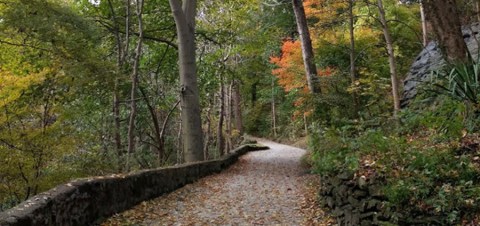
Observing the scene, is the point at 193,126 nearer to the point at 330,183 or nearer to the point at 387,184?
the point at 330,183

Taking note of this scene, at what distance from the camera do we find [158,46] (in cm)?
1644

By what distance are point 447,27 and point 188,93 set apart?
7.65m

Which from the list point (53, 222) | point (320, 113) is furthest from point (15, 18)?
point (320, 113)

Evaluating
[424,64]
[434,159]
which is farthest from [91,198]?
[424,64]

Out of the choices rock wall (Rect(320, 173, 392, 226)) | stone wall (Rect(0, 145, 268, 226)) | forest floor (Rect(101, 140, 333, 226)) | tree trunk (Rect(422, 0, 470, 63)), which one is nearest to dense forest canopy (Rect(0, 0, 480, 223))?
tree trunk (Rect(422, 0, 470, 63))

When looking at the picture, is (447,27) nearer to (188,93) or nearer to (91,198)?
(91,198)

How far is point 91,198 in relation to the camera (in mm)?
5660

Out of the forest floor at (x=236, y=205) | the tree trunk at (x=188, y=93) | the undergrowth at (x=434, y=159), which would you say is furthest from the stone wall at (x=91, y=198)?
the undergrowth at (x=434, y=159)

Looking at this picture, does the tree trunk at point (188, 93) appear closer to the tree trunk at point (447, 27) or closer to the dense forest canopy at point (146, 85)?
the dense forest canopy at point (146, 85)

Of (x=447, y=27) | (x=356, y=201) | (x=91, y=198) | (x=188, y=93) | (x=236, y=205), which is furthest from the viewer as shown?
(x=188, y=93)

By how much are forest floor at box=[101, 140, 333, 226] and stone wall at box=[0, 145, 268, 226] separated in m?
0.20

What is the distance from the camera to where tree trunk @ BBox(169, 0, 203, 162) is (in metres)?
11.9

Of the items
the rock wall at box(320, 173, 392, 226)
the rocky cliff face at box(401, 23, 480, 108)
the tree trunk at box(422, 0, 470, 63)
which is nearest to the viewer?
the rock wall at box(320, 173, 392, 226)

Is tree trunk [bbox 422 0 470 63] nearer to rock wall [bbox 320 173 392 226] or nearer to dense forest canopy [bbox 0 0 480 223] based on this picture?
dense forest canopy [bbox 0 0 480 223]
